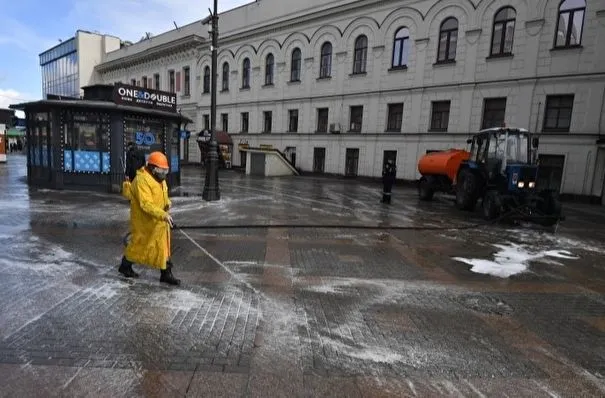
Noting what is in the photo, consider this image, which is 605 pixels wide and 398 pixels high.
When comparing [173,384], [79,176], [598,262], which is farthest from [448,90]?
[173,384]

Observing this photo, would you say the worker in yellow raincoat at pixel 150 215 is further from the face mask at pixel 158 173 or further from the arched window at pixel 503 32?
the arched window at pixel 503 32

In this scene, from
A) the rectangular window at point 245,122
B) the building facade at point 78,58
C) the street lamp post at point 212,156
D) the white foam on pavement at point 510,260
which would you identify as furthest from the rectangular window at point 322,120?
the building facade at point 78,58

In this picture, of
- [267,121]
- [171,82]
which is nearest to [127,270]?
[267,121]

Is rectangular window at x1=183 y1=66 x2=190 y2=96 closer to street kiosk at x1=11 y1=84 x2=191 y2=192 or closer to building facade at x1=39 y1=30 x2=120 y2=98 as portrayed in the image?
building facade at x1=39 y1=30 x2=120 y2=98

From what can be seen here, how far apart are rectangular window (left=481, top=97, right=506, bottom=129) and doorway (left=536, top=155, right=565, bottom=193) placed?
9.64ft

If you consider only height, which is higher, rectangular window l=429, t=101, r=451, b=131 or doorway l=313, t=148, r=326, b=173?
rectangular window l=429, t=101, r=451, b=131

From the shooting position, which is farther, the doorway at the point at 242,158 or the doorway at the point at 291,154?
the doorway at the point at 242,158

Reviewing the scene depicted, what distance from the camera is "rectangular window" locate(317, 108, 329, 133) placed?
28422mm

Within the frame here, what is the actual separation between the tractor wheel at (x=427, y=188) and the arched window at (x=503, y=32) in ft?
29.8

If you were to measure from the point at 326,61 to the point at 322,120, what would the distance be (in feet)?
13.4

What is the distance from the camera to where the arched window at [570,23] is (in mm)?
18188

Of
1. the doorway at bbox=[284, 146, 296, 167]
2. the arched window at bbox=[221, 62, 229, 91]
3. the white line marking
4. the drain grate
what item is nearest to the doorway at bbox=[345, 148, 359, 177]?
Answer: the doorway at bbox=[284, 146, 296, 167]

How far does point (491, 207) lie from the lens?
11625mm

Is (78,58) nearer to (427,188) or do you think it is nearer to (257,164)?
(257,164)
